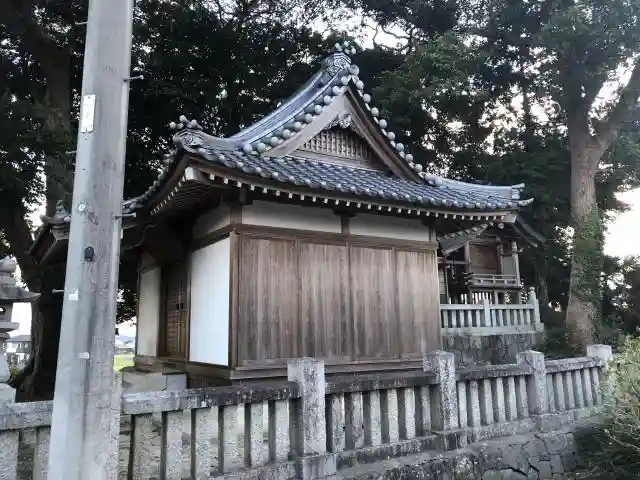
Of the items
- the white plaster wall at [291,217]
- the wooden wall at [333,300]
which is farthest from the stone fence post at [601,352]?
the white plaster wall at [291,217]

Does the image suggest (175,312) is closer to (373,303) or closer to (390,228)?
(373,303)

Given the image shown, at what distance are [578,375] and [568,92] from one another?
11.9 m

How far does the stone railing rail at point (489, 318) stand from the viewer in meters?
15.4

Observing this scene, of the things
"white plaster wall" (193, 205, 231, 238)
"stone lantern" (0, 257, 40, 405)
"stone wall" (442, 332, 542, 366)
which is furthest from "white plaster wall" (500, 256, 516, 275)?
"stone lantern" (0, 257, 40, 405)

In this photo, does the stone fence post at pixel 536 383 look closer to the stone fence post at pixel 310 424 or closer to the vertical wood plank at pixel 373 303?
the vertical wood plank at pixel 373 303

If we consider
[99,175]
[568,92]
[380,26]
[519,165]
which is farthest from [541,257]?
[99,175]

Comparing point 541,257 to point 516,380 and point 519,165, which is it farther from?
point 516,380

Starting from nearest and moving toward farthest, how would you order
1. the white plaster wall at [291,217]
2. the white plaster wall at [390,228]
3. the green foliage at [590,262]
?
the white plaster wall at [291,217] → the white plaster wall at [390,228] → the green foliage at [590,262]

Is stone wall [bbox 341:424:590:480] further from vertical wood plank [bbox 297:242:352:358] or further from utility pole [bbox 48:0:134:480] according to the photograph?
utility pole [bbox 48:0:134:480]

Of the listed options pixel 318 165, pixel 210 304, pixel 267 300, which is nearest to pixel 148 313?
pixel 210 304

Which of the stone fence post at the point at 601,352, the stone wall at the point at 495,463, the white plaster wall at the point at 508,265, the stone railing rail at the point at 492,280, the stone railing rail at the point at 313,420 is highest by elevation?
the white plaster wall at the point at 508,265

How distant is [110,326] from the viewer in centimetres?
300

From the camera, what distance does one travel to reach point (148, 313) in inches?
488

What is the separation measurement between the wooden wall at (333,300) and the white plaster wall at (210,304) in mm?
371
